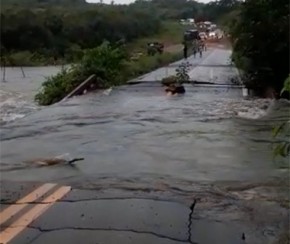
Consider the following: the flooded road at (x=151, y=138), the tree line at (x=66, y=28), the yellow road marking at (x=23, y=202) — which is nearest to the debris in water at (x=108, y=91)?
the flooded road at (x=151, y=138)

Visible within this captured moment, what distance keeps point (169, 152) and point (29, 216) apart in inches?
183

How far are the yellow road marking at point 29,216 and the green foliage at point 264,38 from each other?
1521 centimetres

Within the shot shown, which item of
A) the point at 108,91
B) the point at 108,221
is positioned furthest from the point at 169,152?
the point at 108,91

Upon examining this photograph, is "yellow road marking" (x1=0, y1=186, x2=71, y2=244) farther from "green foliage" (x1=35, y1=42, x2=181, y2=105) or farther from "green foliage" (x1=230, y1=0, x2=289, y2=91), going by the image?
"green foliage" (x1=35, y1=42, x2=181, y2=105)

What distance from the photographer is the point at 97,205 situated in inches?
290

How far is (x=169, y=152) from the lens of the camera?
1118 centimetres

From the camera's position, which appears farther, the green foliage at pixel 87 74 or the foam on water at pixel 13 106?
the green foliage at pixel 87 74

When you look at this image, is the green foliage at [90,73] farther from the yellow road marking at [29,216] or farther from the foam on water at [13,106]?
the yellow road marking at [29,216]

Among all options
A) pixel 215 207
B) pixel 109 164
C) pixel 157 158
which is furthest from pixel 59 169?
pixel 215 207

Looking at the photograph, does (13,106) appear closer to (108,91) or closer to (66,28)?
(108,91)

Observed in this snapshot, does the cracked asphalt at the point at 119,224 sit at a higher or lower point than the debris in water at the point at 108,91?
higher

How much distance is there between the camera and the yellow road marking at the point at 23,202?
6950 millimetres

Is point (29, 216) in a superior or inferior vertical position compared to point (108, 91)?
superior

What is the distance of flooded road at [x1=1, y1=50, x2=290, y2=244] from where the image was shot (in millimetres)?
7777
